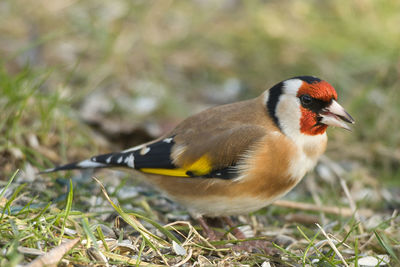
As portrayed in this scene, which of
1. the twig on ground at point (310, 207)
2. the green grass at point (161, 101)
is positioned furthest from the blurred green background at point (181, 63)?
the twig on ground at point (310, 207)

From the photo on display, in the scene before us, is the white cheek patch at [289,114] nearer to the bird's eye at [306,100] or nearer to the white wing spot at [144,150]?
the bird's eye at [306,100]

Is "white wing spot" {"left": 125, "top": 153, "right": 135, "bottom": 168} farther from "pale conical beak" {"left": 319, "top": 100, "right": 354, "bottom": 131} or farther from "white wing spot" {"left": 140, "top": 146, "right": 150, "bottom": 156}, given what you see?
"pale conical beak" {"left": 319, "top": 100, "right": 354, "bottom": 131}

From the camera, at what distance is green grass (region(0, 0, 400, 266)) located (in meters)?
2.96

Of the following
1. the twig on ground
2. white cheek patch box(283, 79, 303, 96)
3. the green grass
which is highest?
white cheek patch box(283, 79, 303, 96)

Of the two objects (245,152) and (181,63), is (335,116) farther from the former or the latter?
(181,63)

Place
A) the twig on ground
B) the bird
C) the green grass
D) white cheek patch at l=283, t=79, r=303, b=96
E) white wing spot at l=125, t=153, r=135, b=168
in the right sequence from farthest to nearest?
the twig on ground, white wing spot at l=125, t=153, r=135, b=168, white cheek patch at l=283, t=79, r=303, b=96, the bird, the green grass

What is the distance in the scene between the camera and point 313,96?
3.30 metres

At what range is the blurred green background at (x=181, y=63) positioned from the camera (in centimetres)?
462

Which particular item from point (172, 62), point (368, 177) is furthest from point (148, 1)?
point (368, 177)

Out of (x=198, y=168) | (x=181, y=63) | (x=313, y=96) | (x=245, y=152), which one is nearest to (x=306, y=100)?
(x=313, y=96)

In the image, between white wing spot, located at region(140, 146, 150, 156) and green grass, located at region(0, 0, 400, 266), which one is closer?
green grass, located at region(0, 0, 400, 266)

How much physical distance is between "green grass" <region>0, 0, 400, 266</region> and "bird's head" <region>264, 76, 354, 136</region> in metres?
0.67

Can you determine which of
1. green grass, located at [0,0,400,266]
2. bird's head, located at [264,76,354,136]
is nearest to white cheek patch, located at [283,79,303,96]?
bird's head, located at [264,76,354,136]

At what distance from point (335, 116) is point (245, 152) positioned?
0.62 meters
